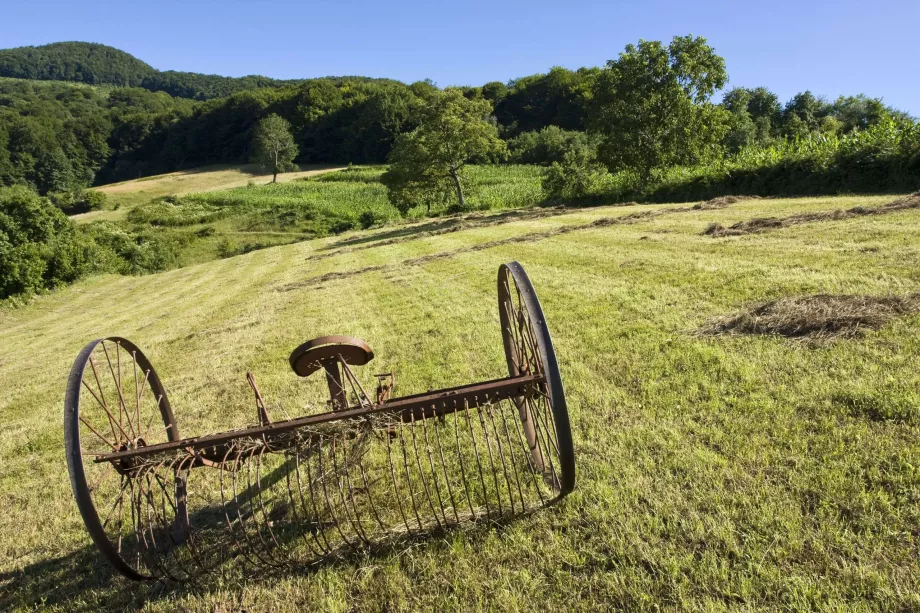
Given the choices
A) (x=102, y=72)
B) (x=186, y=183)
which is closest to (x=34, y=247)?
(x=186, y=183)

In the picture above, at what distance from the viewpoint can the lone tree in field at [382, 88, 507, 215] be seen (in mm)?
33906

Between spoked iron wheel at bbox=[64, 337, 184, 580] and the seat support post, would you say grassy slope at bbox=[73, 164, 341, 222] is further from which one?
the seat support post

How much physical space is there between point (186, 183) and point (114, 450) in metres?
82.5

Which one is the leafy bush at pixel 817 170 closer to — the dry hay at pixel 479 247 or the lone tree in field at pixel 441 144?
the dry hay at pixel 479 247

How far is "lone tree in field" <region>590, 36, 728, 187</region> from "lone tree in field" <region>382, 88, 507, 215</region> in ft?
28.6

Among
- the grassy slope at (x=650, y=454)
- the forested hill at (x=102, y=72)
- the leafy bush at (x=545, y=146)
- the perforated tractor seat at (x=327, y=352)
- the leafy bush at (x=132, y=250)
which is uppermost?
the forested hill at (x=102, y=72)

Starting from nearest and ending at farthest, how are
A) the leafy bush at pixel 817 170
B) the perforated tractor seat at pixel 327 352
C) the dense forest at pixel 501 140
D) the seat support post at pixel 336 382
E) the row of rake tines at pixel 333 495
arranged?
1. the row of rake tines at pixel 333 495
2. the perforated tractor seat at pixel 327 352
3. the seat support post at pixel 336 382
4. the leafy bush at pixel 817 170
5. the dense forest at pixel 501 140

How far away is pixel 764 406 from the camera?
4.27 metres

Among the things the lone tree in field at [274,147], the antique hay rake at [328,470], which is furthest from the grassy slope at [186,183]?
the antique hay rake at [328,470]

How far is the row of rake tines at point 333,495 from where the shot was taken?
3156mm

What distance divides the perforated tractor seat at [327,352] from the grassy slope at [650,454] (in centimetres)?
141

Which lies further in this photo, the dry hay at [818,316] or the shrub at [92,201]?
the shrub at [92,201]

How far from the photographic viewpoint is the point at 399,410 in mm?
3227

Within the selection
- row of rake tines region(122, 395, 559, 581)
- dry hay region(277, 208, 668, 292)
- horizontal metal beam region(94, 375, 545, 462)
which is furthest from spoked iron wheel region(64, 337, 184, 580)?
dry hay region(277, 208, 668, 292)
